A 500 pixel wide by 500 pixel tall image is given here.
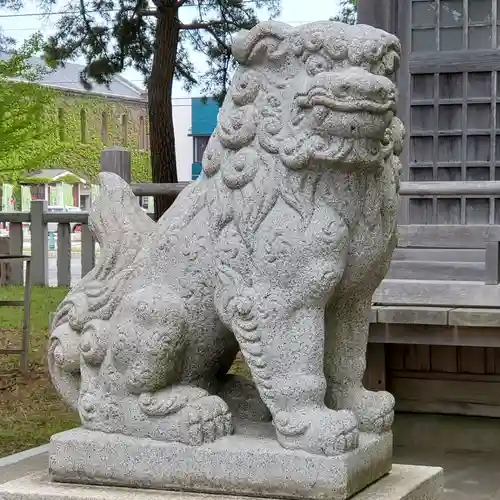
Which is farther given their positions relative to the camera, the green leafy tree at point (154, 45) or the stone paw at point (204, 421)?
the green leafy tree at point (154, 45)

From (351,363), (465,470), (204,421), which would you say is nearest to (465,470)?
(465,470)

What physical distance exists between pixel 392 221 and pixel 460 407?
165 inches

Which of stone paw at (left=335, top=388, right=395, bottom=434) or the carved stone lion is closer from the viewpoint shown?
the carved stone lion

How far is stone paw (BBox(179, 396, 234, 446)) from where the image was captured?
2.92 meters

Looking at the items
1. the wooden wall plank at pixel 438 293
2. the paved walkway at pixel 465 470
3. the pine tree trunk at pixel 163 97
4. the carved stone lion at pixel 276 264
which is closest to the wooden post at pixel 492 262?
the wooden wall plank at pixel 438 293

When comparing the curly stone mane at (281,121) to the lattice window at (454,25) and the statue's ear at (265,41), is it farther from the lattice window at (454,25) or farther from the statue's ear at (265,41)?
the lattice window at (454,25)

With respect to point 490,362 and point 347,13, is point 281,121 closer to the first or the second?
point 490,362

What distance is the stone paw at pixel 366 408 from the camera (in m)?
3.06

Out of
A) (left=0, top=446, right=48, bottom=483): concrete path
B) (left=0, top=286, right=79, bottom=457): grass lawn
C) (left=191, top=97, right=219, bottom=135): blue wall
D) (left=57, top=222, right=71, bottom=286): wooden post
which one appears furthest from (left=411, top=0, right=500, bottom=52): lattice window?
(left=191, top=97, right=219, bottom=135): blue wall

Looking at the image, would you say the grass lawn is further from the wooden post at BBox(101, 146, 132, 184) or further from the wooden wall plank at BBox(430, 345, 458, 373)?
the wooden wall plank at BBox(430, 345, 458, 373)

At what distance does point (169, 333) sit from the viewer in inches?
116

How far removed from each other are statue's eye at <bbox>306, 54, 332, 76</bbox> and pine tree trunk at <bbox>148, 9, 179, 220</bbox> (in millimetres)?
8522

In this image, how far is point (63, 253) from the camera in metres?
14.5

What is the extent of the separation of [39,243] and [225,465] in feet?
40.0
